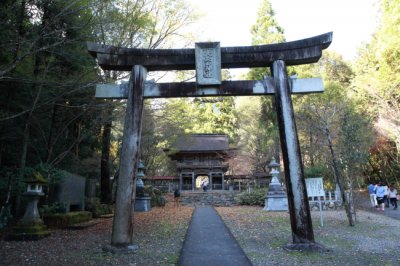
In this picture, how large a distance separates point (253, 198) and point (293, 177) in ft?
52.4

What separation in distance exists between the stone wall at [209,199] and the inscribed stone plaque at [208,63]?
17952mm

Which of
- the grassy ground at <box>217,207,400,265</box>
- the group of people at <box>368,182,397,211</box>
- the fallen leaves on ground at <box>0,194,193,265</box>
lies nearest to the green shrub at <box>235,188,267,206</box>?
the group of people at <box>368,182,397,211</box>

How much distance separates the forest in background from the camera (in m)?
7.50

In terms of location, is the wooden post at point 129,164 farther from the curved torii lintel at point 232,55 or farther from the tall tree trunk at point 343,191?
the tall tree trunk at point 343,191

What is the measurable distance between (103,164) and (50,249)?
8.92 meters

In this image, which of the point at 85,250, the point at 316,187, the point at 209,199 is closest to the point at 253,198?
the point at 209,199

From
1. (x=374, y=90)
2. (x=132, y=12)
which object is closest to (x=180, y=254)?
(x=132, y=12)

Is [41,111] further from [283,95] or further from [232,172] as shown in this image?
[232,172]

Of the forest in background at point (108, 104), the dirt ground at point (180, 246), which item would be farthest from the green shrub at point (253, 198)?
the dirt ground at point (180, 246)

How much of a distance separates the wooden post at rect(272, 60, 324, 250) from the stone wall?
17.7 meters

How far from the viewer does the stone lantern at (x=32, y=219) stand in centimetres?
730

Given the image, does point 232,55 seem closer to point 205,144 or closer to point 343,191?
point 343,191

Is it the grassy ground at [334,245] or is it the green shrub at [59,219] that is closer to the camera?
the grassy ground at [334,245]

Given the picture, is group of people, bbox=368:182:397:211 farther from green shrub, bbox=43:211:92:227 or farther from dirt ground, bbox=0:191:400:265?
green shrub, bbox=43:211:92:227
